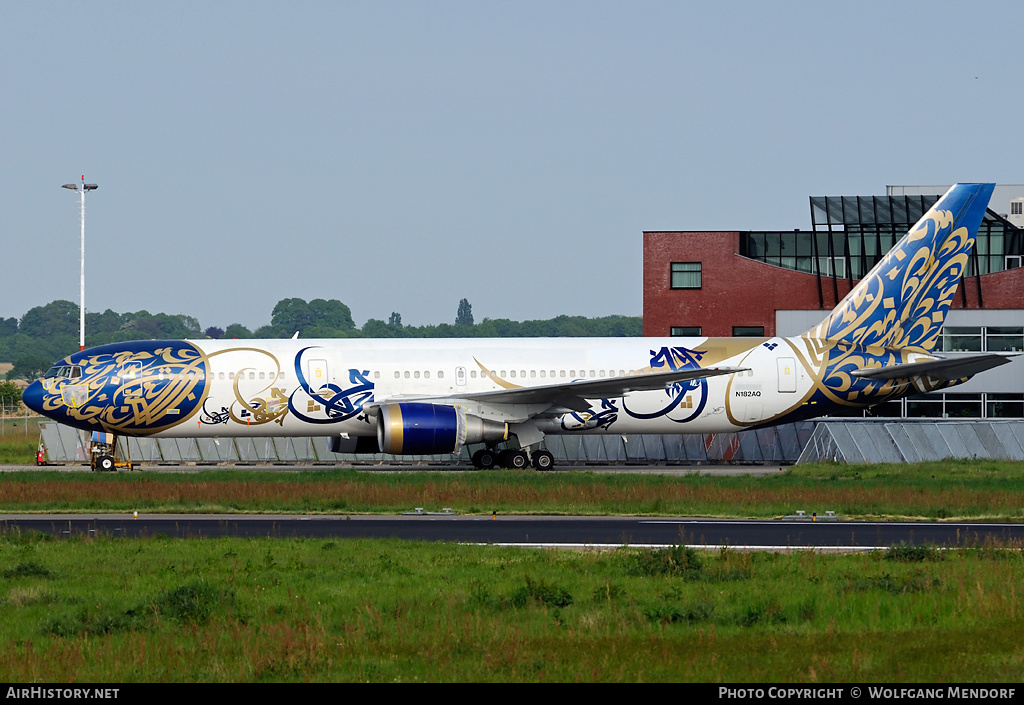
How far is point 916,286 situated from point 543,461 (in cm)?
1434

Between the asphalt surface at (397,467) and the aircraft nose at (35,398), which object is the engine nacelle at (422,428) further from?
the aircraft nose at (35,398)

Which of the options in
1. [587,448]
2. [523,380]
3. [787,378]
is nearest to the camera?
[523,380]

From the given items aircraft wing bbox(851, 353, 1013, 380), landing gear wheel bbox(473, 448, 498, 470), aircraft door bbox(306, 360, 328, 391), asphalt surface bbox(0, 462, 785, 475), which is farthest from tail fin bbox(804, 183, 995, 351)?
aircraft door bbox(306, 360, 328, 391)

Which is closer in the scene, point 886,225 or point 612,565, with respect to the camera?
point 612,565

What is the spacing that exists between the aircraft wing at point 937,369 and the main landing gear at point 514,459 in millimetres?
10836

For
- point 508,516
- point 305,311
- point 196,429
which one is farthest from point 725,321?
point 305,311

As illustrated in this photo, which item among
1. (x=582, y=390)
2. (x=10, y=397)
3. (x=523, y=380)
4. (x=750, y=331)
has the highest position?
(x=750, y=331)

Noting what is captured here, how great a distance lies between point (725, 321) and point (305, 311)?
15147 cm

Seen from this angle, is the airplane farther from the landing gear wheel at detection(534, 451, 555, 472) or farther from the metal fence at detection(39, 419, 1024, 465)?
the metal fence at detection(39, 419, 1024, 465)

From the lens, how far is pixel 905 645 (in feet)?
37.3

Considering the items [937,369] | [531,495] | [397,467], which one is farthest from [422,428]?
[937,369]

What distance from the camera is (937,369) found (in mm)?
39094

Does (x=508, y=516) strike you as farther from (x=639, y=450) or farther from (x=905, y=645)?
(x=639, y=450)

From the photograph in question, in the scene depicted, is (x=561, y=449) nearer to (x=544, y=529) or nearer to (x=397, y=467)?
(x=397, y=467)
